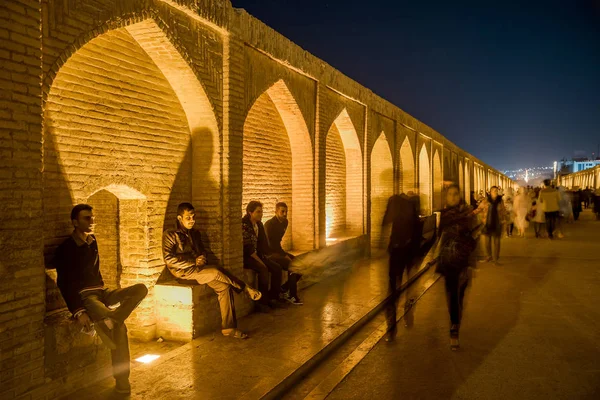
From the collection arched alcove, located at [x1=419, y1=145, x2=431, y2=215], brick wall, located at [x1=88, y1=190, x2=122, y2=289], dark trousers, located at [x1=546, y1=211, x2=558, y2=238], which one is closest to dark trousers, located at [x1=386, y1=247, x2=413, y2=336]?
brick wall, located at [x1=88, y1=190, x2=122, y2=289]

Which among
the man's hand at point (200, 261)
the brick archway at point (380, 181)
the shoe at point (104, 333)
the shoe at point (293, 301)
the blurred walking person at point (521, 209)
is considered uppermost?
the brick archway at point (380, 181)

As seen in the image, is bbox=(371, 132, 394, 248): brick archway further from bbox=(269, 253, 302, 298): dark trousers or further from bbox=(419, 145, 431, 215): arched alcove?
bbox=(269, 253, 302, 298): dark trousers

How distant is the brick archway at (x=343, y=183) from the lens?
11211 mm

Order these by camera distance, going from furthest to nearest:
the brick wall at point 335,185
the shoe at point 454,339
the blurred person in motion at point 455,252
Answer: the brick wall at point 335,185, the blurred person in motion at point 455,252, the shoe at point 454,339

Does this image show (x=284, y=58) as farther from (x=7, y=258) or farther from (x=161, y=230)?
(x=7, y=258)

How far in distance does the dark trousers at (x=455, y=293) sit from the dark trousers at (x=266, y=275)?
247cm

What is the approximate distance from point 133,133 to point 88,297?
2.02 m

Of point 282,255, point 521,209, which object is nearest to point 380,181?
point 521,209

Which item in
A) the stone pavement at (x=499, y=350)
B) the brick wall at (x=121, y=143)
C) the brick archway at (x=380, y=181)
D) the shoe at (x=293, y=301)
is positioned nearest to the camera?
the stone pavement at (x=499, y=350)

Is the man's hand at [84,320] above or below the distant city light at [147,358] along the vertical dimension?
above

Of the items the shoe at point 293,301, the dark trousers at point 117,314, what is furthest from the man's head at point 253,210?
the dark trousers at point 117,314

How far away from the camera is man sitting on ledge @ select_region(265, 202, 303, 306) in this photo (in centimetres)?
707

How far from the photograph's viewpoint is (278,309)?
22.2 feet

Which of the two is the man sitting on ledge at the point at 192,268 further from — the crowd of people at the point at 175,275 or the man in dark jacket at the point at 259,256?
the man in dark jacket at the point at 259,256
